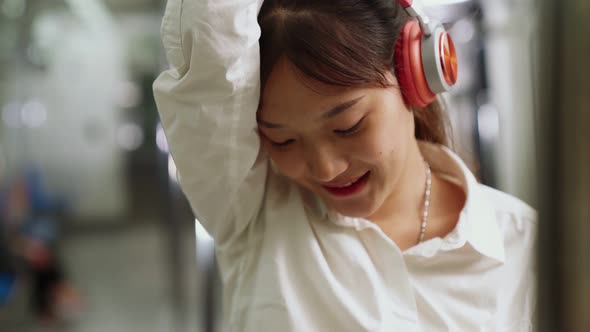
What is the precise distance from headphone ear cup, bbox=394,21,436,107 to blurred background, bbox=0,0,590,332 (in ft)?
2.09

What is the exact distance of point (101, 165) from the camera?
314cm

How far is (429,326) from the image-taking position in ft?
2.19

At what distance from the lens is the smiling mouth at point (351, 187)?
2.21 ft

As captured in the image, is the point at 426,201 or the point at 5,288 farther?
the point at 5,288

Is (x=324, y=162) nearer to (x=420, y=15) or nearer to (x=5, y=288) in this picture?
(x=420, y=15)

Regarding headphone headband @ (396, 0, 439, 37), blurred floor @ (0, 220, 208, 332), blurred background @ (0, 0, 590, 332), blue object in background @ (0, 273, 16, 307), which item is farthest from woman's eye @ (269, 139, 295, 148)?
blue object in background @ (0, 273, 16, 307)

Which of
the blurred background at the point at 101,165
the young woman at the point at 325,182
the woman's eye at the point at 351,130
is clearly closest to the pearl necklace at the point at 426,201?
the young woman at the point at 325,182

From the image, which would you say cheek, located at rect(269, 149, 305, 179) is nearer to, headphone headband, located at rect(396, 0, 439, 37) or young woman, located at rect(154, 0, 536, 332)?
young woman, located at rect(154, 0, 536, 332)

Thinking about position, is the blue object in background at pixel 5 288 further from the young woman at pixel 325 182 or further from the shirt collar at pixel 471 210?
the shirt collar at pixel 471 210

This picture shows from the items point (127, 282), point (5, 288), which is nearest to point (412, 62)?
point (5, 288)

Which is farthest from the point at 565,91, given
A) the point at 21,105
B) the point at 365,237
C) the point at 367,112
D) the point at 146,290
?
the point at 21,105

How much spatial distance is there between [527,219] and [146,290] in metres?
2.36

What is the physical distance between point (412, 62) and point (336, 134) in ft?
0.43

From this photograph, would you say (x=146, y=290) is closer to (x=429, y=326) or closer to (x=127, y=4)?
(x=127, y=4)
